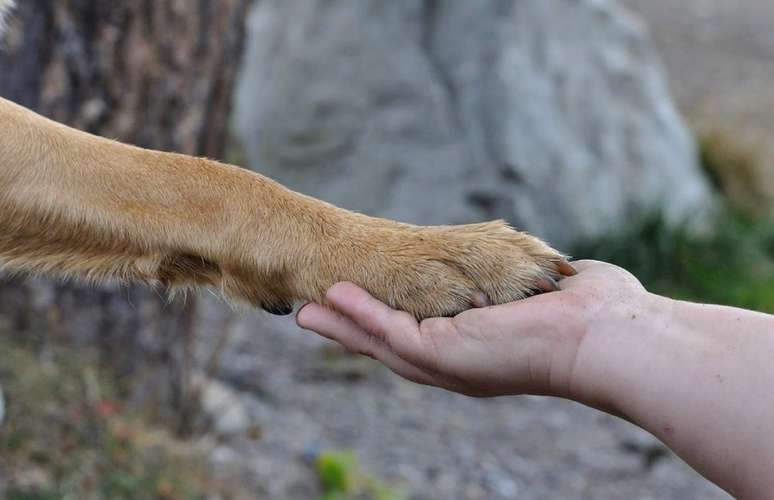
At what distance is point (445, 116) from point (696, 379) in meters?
6.19

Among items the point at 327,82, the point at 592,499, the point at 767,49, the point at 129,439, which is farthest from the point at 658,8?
the point at 129,439

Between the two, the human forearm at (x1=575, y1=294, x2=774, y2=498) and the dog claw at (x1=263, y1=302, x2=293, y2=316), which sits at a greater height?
the human forearm at (x1=575, y1=294, x2=774, y2=498)

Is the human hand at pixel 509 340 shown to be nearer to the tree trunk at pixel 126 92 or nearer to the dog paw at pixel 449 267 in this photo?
the dog paw at pixel 449 267

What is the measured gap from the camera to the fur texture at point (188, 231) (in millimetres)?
2719

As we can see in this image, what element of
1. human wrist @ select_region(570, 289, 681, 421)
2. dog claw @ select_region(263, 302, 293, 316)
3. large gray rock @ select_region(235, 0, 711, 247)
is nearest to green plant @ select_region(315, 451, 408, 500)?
dog claw @ select_region(263, 302, 293, 316)

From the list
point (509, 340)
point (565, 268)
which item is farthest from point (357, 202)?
point (509, 340)

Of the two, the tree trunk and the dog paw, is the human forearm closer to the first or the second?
the dog paw

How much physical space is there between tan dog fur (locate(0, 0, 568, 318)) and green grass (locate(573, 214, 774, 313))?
5.59m

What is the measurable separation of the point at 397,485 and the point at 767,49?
12.8 m

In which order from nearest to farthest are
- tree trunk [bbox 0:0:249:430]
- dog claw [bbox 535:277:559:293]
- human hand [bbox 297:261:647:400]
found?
human hand [bbox 297:261:647:400] → dog claw [bbox 535:277:559:293] → tree trunk [bbox 0:0:249:430]

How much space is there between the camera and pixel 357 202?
8.09 m

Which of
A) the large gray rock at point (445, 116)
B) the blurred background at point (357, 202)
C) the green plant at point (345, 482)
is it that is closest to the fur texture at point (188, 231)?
the blurred background at point (357, 202)

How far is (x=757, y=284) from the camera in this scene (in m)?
8.43

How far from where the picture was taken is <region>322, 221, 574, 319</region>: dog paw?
2.54 meters
